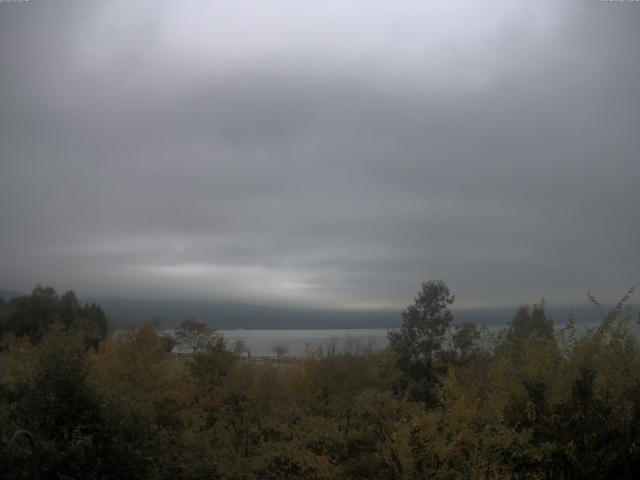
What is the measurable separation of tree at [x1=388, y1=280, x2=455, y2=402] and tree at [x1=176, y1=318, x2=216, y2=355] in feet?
30.2

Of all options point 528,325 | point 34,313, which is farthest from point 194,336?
point 34,313

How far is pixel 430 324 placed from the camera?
94.9 ft

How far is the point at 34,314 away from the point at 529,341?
5373cm

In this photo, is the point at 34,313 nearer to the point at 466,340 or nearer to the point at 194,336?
the point at 194,336

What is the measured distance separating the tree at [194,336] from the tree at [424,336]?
922 centimetres

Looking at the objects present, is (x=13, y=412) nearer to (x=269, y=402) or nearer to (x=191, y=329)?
(x=269, y=402)

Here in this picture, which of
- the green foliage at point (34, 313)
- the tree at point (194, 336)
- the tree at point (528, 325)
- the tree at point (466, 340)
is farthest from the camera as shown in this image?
the green foliage at point (34, 313)

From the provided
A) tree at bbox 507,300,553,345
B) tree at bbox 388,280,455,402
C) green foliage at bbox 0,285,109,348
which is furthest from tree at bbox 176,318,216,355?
green foliage at bbox 0,285,109,348

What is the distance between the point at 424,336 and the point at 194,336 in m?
11.6

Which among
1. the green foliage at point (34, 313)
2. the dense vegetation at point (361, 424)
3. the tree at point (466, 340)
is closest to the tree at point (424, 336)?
the tree at point (466, 340)

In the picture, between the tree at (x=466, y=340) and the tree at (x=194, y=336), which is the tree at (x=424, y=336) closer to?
the tree at (x=466, y=340)

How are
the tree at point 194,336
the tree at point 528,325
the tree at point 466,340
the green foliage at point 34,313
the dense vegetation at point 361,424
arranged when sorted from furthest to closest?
1. the green foliage at point 34,313
2. the tree at point 466,340
3. the tree at point 194,336
4. the tree at point 528,325
5. the dense vegetation at point 361,424

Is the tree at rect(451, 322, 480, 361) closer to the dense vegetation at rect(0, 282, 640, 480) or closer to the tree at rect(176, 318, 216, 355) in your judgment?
the dense vegetation at rect(0, 282, 640, 480)

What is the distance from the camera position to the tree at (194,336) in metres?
26.5
